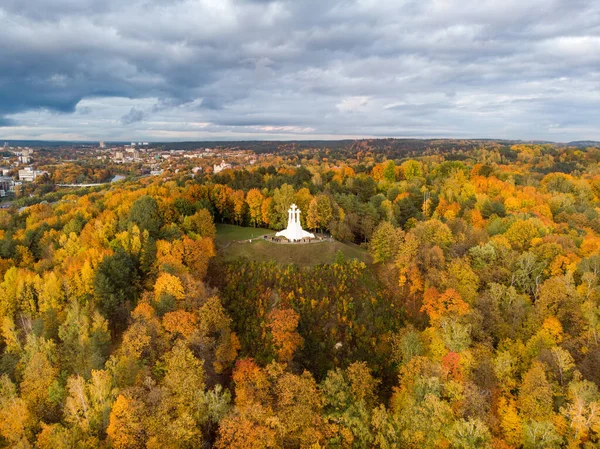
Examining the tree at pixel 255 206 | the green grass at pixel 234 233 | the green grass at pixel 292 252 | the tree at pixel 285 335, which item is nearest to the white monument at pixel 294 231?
the green grass at pixel 292 252

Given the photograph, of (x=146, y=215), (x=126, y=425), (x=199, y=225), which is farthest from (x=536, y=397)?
(x=146, y=215)

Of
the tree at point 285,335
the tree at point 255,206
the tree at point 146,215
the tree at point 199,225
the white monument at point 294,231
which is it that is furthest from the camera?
the tree at point 255,206

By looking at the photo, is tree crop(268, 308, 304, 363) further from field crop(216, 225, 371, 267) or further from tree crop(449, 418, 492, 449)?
tree crop(449, 418, 492, 449)

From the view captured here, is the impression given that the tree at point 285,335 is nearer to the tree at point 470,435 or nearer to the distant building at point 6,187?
the tree at point 470,435

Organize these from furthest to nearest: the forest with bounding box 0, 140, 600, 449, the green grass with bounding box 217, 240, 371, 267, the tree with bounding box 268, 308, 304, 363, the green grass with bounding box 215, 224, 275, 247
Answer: the green grass with bounding box 215, 224, 275, 247 → the green grass with bounding box 217, 240, 371, 267 → the tree with bounding box 268, 308, 304, 363 → the forest with bounding box 0, 140, 600, 449

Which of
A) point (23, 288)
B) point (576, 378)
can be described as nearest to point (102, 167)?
point (23, 288)

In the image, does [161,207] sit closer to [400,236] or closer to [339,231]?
[339,231]

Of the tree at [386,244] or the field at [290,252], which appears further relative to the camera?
the field at [290,252]

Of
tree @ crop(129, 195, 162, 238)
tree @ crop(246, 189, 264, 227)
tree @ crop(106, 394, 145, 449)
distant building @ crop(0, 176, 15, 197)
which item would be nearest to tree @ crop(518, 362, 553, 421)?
tree @ crop(106, 394, 145, 449)

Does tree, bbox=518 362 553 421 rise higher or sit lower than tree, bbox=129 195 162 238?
lower
